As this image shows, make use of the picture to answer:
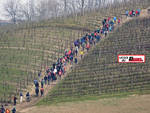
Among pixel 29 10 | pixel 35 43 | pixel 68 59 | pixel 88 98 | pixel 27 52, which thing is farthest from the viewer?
pixel 29 10

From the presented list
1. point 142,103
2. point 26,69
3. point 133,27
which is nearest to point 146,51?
point 133,27

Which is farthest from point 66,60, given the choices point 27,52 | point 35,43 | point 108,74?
point 35,43

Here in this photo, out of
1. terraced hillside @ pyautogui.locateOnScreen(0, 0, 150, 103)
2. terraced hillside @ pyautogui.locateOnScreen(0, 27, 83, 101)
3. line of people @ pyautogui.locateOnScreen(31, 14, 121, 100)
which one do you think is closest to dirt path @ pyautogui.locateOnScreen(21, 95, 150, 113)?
line of people @ pyautogui.locateOnScreen(31, 14, 121, 100)

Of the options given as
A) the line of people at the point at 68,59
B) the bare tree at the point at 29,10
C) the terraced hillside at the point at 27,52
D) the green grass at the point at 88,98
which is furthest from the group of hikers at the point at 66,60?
the bare tree at the point at 29,10

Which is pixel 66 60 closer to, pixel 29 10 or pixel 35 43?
pixel 35 43

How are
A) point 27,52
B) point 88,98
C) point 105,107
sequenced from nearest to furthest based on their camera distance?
point 105,107 → point 88,98 → point 27,52

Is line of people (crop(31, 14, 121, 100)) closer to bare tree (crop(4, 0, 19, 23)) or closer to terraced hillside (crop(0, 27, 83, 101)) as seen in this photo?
terraced hillside (crop(0, 27, 83, 101))
